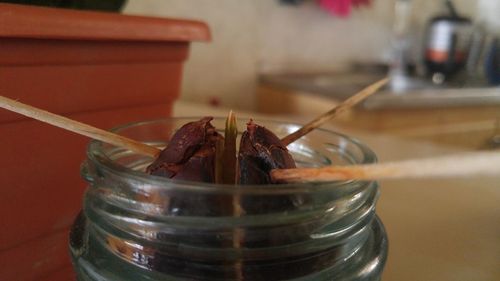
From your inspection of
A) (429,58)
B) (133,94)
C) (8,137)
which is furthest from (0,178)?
(429,58)

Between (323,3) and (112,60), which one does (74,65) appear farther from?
(323,3)

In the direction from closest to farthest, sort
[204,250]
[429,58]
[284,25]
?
1. [204,250]
2. [284,25]
3. [429,58]

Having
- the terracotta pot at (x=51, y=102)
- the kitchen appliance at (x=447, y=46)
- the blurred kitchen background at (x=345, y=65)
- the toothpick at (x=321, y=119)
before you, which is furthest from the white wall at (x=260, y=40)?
the toothpick at (x=321, y=119)

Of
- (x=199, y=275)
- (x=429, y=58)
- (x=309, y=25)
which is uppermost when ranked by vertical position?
(x=199, y=275)

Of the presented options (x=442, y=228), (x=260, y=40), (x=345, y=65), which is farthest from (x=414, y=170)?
(x=345, y=65)

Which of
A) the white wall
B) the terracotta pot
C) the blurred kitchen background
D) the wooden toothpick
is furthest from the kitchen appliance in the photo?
the wooden toothpick

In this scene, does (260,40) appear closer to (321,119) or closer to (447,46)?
(447,46)

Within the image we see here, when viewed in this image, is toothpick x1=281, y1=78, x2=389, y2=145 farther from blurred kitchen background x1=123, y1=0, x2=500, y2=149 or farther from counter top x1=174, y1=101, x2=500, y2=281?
blurred kitchen background x1=123, y1=0, x2=500, y2=149
